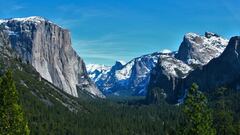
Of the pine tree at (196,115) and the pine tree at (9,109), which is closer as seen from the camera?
the pine tree at (9,109)

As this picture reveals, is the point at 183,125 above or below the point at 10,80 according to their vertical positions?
below

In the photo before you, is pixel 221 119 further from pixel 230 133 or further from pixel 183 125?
pixel 183 125

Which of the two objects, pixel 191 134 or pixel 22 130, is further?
pixel 191 134

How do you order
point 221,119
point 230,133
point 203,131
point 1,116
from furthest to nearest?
point 221,119 < point 230,133 < point 203,131 < point 1,116

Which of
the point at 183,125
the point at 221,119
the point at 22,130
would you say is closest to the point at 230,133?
the point at 221,119

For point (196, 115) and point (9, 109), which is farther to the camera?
point (196, 115)
